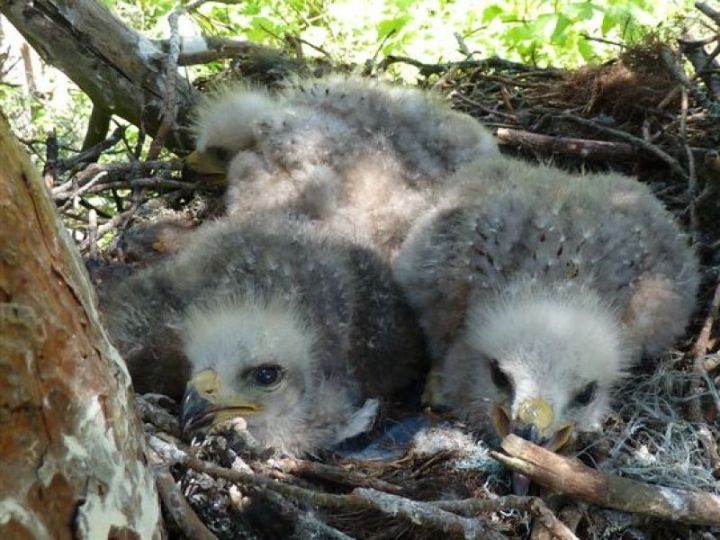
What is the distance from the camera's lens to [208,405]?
2299mm

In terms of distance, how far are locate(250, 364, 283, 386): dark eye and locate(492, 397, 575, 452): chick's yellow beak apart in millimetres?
653

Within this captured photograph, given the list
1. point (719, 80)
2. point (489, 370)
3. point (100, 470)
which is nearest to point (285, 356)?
point (489, 370)

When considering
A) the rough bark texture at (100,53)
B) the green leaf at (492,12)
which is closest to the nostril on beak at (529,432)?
the rough bark texture at (100,53)

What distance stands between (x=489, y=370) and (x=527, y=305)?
0.76 feet

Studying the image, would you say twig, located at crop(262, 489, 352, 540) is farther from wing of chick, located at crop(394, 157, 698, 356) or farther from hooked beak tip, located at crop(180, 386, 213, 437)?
wing of chick, located at crop(394, 157, 698, 356)

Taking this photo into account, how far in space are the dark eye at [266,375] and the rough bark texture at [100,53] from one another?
6.18 ft

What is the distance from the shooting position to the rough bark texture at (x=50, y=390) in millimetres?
1189

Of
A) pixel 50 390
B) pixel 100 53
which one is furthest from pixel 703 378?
pixel 100 53

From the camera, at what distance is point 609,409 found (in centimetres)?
267

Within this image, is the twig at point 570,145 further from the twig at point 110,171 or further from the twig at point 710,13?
the twig at point 110,171

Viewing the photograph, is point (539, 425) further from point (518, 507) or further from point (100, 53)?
point (100, 53)

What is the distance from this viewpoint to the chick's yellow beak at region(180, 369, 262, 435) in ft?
7.36

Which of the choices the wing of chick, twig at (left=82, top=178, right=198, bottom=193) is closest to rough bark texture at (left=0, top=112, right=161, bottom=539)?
the wing of chick

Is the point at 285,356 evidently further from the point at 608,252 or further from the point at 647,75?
the point at 647,75
